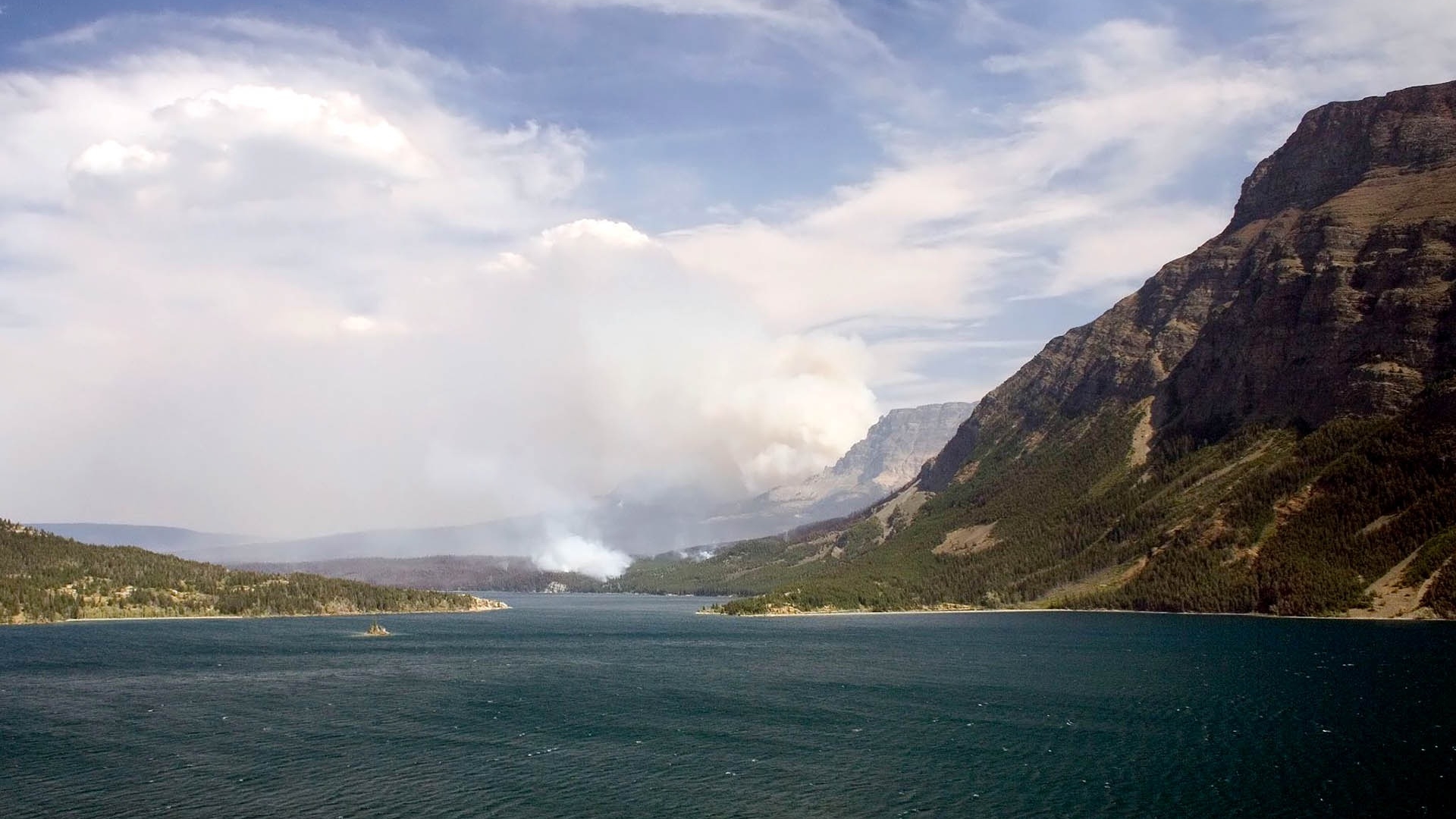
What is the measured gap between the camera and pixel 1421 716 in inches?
4788

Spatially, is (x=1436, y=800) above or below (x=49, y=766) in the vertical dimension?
below

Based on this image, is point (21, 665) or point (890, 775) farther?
point (21, 665)

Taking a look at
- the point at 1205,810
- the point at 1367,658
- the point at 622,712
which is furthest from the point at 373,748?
the point at 1367,658

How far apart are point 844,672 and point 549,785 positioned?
98.2m

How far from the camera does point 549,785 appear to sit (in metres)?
98.3

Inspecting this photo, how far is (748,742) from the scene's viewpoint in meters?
120

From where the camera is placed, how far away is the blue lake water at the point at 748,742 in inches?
3570

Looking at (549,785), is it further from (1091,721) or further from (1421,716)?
(1421,716)

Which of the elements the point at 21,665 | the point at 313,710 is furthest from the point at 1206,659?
the point at 21,665

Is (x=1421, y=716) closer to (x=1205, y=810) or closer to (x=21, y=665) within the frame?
(x=1205, y=810)

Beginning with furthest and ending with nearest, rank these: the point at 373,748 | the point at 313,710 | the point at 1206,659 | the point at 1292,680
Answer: the point at 1206,659, the point at 1292,680, the point at 313,710, the point at 373,748

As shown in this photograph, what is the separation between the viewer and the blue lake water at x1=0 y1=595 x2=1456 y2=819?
90.7 meters

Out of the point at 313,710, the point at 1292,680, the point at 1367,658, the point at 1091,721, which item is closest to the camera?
the point at 1091,721

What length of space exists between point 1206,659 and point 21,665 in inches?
8984
